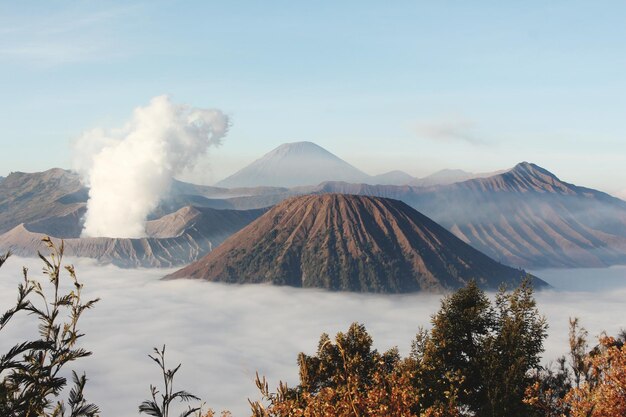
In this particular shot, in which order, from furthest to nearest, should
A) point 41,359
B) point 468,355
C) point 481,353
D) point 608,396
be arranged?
1. point 468,355
2. point 481,353
3. point 608,396
4. point 41,359

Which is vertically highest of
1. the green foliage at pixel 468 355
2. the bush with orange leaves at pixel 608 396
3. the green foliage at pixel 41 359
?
the green foliage at pixel 41 359

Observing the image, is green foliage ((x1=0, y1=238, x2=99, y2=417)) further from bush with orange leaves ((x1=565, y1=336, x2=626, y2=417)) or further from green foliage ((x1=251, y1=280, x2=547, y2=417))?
green foliage ((x1=251, y1=280, x2=547, y2=417))

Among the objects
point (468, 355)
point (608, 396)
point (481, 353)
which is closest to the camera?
point (608, 396)

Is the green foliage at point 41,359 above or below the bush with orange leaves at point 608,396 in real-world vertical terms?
A: above

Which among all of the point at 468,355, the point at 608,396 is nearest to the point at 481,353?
the point at 468,355

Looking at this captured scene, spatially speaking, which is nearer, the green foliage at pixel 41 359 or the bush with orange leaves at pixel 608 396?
the green foliage at pixel 41 359

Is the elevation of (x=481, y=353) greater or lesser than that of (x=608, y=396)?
lesser

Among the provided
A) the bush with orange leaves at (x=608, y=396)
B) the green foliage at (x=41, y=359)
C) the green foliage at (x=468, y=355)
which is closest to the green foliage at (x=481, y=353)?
the green foliage at (x=468, y=355)

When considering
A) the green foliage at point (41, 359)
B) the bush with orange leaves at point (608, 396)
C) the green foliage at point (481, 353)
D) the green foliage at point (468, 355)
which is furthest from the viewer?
the green foliage at point (481, 353)

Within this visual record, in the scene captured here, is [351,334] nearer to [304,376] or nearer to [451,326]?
[451,326]

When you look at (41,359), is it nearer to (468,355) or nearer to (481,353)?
(481,353)

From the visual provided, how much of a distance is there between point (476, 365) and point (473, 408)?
2.92 metres

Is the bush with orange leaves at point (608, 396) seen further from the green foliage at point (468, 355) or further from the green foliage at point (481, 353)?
the green foliage at point (481, 353)

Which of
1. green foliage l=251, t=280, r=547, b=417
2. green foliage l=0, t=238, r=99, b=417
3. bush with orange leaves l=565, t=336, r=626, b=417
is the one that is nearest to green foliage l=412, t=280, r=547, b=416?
green foliage l=251, t=280, r=547, b=417
